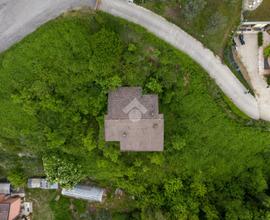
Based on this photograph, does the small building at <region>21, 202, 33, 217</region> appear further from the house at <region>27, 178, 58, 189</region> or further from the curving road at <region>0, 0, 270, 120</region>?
the curving road at <region>0, 0, 270, 120</region>

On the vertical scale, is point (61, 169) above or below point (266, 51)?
below

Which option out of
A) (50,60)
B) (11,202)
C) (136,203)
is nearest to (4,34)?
(50,60)

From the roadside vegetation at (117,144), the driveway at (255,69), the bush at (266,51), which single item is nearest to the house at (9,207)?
the roadside vegetation at (117,144)

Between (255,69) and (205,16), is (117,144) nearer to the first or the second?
(205,16)

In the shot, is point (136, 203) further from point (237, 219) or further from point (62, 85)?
point (62, 85)

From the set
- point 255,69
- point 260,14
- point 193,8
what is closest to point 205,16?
point 193,8

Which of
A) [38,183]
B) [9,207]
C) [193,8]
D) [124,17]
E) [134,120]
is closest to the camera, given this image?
[193,8]

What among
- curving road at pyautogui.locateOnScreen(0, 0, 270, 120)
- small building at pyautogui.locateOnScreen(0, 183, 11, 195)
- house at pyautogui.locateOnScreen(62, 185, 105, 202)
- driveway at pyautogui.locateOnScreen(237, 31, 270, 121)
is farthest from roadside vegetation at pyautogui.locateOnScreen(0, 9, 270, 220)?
small building at pyautogui.locateOnScreen(0, 183, 11, 195)
